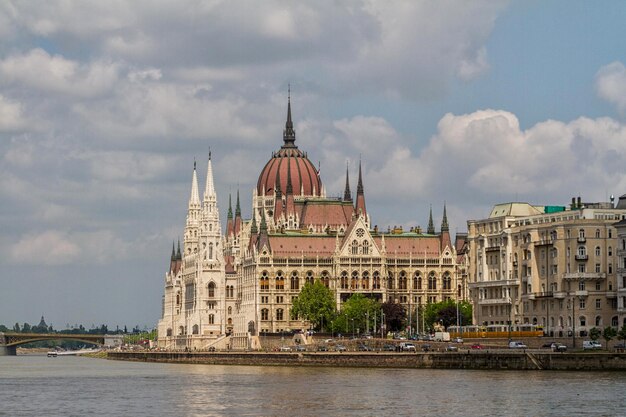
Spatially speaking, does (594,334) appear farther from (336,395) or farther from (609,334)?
(336,395)

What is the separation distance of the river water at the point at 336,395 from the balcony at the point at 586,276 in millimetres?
23476

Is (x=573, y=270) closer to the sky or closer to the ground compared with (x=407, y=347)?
closer to the sky

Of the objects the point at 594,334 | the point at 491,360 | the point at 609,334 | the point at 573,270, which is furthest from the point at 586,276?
the point at 491,360

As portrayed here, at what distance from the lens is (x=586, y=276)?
187 m

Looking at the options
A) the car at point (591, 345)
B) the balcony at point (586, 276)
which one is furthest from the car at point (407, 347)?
the car at point (591, 345)

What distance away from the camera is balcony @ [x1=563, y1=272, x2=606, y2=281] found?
614 feet

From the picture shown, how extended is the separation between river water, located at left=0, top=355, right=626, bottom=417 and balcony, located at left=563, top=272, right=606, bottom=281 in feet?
77.0

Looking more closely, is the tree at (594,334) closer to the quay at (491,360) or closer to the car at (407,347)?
the quay at (491,360)

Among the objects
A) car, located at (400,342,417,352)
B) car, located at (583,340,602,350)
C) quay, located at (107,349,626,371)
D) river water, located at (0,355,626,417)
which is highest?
car, located at (400,342,417,352)

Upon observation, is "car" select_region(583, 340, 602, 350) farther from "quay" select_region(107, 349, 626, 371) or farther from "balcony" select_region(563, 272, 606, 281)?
"balcony" select_region(563, 272, 606, 281)

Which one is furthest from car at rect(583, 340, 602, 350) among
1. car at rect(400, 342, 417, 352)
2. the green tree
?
car at rect(400, 342, 417, 352)

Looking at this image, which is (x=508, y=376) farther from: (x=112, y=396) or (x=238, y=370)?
(x=238, y=370)

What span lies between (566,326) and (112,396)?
63174 mm

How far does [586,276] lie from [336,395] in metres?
58.8
